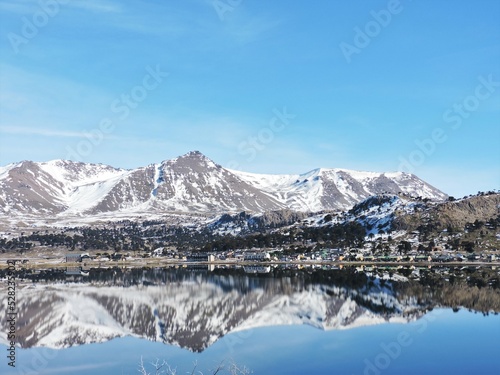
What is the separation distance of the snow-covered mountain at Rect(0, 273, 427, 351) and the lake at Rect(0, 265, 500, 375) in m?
0.13

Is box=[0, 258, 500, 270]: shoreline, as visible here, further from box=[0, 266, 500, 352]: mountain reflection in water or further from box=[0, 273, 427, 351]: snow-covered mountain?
box=[0, 273, 427, 351]: snow-covered mountain

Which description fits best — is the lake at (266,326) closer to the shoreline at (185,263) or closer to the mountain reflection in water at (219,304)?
the mountain reflection in water at (219,304)

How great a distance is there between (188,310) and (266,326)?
52.3 feet

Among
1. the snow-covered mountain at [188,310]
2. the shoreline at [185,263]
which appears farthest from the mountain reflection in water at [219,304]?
the shoreline at [185,263]

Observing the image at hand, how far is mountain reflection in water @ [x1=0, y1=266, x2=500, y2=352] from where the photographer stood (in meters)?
59.0

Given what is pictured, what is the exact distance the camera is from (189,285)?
9712 centimetres

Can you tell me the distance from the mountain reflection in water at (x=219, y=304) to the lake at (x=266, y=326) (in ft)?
0.46

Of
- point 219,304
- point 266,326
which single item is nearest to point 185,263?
point 219,304

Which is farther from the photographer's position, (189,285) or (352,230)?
(352,230)

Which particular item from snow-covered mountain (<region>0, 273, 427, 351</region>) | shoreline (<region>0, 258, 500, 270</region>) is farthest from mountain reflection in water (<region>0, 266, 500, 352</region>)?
shoreline (<region>0, 258, 500, 270</region>)

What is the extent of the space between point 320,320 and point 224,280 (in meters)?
45.4

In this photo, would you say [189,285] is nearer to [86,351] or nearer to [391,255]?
[86,351]

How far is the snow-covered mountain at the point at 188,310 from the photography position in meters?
57.9

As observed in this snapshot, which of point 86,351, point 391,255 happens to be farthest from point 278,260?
point 86,351
